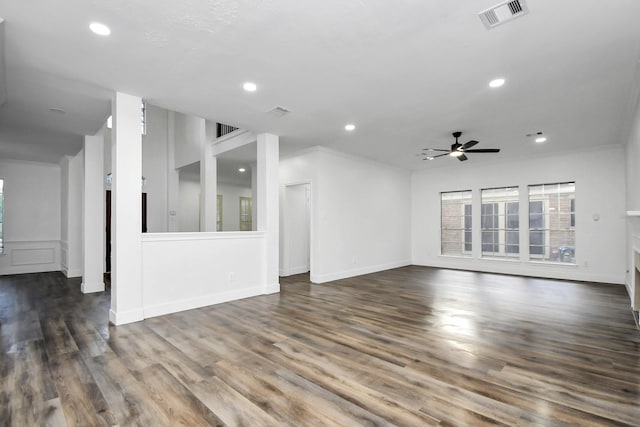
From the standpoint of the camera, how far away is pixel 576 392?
7.27 ft

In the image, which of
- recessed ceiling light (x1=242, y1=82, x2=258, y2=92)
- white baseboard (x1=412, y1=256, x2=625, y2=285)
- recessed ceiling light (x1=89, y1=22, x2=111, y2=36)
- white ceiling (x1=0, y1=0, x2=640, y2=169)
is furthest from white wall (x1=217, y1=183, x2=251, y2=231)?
recessed ceiling light (x1=89, y1=22, x2=111, y2=36)

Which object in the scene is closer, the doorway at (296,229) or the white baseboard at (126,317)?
the white baseboard at (126,317)

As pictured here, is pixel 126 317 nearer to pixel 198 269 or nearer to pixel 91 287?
pixel 198 269

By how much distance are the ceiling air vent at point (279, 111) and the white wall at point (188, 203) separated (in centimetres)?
692

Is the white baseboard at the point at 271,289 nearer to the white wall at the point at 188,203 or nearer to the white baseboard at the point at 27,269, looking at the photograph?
the white baseboard at the point at 27,269

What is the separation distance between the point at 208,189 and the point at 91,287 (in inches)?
117

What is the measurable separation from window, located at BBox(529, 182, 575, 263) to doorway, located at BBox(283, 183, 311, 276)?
17.3 feet

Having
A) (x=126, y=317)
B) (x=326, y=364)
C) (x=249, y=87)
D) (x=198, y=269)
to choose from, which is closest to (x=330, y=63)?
(x=249, y=87)

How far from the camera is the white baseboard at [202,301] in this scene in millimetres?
4026

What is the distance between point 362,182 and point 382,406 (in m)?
5.83

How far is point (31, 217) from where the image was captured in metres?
7.61

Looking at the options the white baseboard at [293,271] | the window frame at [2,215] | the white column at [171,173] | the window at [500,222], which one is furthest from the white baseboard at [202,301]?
the window frame at [2,215]

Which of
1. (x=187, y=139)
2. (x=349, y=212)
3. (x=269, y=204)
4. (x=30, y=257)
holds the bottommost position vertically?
(x=30, y=257)

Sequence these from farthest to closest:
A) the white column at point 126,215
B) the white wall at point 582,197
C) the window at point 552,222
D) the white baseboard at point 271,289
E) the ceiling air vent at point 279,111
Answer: the window at point 552,222 < the white wall at point 582,197 < the white baseboard at point 271,289 < the ceiling air vent at point 279,111 < the white column at point 126,215
